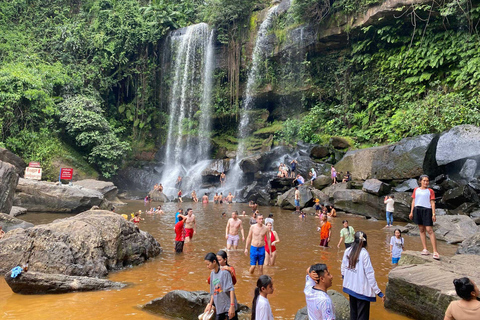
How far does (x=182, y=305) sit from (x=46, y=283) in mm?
2597

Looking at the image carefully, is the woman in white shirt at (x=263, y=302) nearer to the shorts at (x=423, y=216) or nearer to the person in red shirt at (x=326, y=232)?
the shorts at (x=423, y=216)

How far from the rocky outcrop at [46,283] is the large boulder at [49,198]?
37.6ft

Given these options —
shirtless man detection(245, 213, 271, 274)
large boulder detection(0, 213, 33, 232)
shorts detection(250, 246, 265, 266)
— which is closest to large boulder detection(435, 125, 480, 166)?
shirtless man detection(245, 213, 271, 274)

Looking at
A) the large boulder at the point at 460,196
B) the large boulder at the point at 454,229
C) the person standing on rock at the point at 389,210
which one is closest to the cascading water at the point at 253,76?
the person standing on rock at the point at 389,210

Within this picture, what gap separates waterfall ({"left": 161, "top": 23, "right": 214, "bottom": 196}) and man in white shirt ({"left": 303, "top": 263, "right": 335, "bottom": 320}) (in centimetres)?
2698

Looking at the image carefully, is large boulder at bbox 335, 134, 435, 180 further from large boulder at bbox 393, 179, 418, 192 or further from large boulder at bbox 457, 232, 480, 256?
large boulder at bbox 457, 232, 480, 256

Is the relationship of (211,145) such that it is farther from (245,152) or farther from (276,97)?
(276,97)

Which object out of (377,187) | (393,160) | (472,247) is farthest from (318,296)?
(393,160)

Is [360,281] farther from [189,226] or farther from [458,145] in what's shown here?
[458,145]

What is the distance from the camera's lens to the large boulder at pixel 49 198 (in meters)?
16.6

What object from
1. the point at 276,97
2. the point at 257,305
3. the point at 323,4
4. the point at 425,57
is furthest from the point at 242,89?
the point at 257,305

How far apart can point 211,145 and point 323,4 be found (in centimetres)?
1426

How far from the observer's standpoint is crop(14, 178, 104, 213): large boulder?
16578 millimetres

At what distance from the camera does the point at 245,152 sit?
28406 mm
